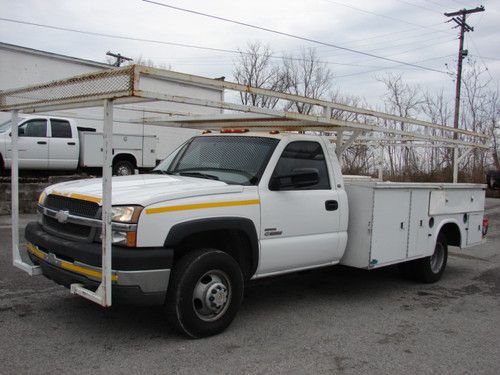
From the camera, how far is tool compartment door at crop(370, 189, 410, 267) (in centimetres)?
590

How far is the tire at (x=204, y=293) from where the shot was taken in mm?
4312

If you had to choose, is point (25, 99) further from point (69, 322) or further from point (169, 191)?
point (69, 322)

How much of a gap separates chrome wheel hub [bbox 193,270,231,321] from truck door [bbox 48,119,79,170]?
35.1 ft

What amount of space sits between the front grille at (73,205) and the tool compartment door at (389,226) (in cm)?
315

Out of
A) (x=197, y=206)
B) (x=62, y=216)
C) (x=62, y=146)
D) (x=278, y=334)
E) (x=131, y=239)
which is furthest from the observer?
(x=62, y=146)

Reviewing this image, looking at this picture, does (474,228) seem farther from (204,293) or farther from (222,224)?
(204,293)

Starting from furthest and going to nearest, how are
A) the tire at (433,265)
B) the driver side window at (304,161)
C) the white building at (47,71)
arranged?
the white building at (47,71) < the tire at (433,265) < the driver side window at (304,161)

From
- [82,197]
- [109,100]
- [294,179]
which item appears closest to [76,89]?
[109,100]

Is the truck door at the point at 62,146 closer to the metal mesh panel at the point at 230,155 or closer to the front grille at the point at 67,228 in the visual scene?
the metal mesh panel at the point at 230,155

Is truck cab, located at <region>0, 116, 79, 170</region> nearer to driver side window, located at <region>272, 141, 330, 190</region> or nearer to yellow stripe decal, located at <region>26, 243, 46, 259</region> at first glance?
yellow stripe decal, located at <region>26, 243, 46, 259</region>

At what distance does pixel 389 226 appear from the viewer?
20.1 feet

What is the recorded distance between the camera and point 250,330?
191 inches

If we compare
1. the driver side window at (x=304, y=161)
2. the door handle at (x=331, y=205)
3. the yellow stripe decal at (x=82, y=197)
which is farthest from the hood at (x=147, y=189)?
the door handle at (x=331, y=205)

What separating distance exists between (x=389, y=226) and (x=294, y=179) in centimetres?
165
